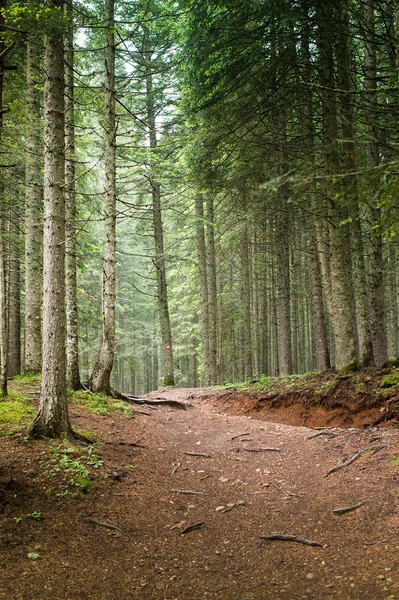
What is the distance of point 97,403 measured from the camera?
8.82 m

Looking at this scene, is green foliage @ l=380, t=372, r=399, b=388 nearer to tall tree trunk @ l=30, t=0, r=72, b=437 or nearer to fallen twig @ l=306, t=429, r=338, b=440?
fallen twig @ l=306, t=429, r=338, b=440

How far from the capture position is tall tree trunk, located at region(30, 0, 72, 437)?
221 inches

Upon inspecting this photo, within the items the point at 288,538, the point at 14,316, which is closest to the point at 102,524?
the point at 288,538

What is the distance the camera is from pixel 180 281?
2792cm

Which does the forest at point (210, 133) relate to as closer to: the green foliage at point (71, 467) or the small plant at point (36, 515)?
the green foliage at point (71, 467)

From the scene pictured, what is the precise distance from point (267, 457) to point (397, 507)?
9.31ft

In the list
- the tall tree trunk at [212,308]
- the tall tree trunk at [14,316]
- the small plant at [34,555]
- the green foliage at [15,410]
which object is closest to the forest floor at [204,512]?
the small plant at [34,555]

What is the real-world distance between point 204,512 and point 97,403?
15.9 ft

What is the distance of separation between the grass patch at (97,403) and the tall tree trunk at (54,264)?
96.2 inches

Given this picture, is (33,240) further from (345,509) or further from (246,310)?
(246,310)

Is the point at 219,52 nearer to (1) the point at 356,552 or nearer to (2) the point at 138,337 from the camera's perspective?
(1) the point at 356,552

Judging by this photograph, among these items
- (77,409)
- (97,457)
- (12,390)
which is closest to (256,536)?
(97,457)

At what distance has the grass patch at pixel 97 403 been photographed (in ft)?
27.2

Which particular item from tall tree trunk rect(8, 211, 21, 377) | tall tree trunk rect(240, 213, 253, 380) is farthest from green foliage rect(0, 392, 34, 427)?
tall tree trunk rect(240, 213, 253, 380)
